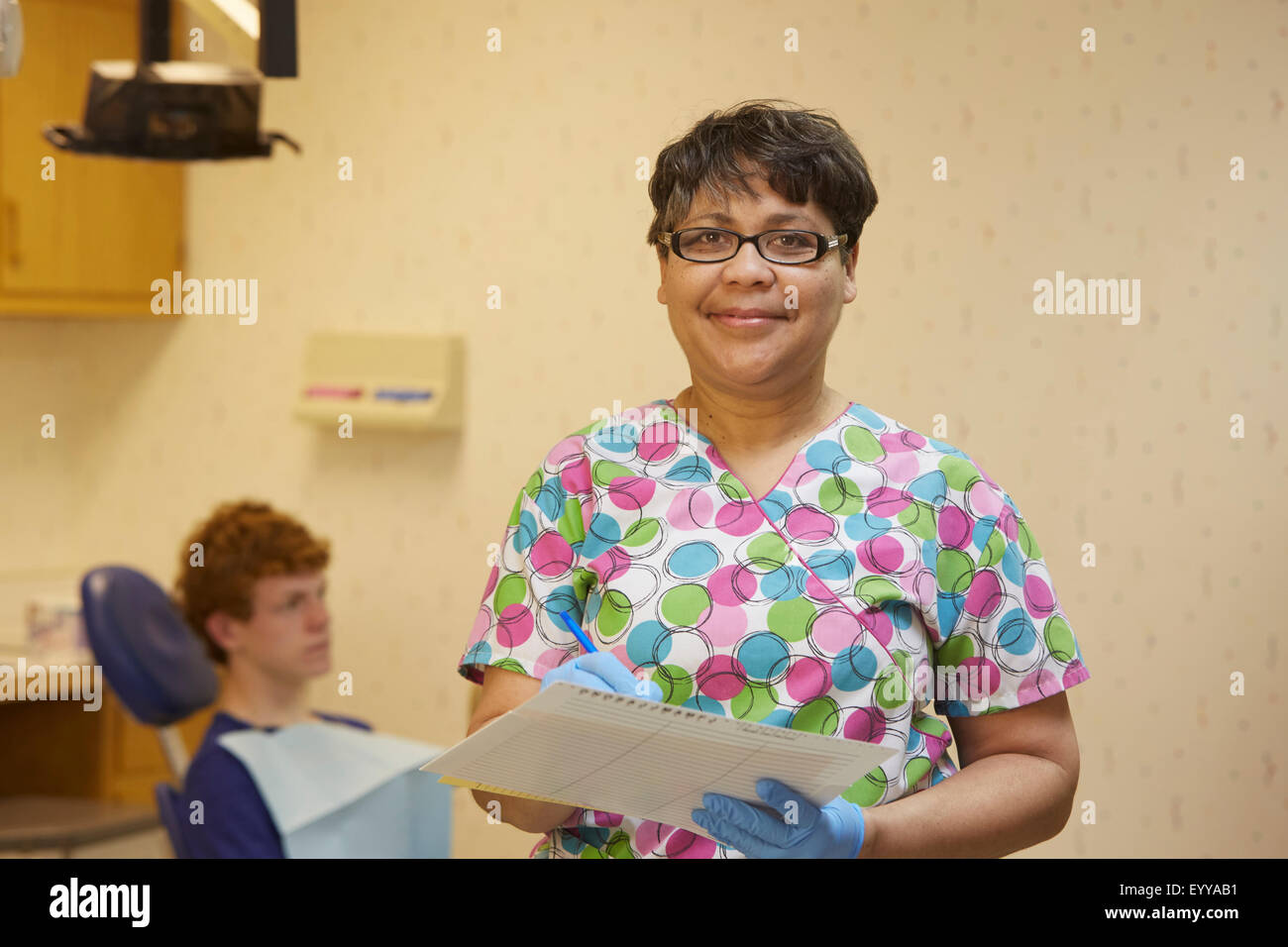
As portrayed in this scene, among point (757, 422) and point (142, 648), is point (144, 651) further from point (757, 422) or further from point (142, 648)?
point (757, 422)

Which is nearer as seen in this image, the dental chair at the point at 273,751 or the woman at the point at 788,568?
the woman at the point at 788,568

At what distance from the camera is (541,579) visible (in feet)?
3.13

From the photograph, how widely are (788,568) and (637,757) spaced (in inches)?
7.4

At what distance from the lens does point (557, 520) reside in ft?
3.18

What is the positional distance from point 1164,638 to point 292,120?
1864 millimetres

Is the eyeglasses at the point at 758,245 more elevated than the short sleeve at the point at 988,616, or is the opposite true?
the eyeglasses at the point at 758,245

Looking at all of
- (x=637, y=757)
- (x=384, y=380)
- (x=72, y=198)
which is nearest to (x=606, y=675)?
(x=637, y=757)

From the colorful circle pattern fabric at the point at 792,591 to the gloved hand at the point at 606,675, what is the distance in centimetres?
6

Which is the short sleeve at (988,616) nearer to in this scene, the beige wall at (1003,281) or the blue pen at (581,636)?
the blue pen at (581,636)

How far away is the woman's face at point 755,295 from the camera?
0.92 meters

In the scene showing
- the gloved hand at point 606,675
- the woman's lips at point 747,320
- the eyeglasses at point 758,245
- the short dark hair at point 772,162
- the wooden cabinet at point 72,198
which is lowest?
the gloved hand at point 606,675

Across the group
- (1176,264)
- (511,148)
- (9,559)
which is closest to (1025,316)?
(1176,264)

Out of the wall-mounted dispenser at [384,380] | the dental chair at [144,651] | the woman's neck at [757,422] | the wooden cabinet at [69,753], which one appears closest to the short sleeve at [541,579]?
the woman's neck at [757,422]

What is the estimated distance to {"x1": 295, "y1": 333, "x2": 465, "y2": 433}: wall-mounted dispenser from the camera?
238 cm
